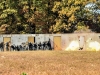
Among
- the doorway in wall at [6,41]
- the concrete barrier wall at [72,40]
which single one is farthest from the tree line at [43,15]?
the doorway in wall at [6,41]

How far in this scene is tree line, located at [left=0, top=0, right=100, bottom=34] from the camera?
193ft

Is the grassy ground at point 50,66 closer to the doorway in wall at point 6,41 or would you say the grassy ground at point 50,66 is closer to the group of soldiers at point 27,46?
the group of soldiers at point 27,46

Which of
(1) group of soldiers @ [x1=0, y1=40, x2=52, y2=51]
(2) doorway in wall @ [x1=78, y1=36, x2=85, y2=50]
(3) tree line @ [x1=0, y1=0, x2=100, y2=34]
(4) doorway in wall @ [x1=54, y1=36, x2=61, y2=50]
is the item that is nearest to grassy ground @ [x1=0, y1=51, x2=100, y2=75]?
(1) group of soldiers @ [x1=0, y1=40, x2=52, y2=51]

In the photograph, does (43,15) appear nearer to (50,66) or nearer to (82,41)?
(82,41)

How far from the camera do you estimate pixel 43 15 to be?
60.4 meters

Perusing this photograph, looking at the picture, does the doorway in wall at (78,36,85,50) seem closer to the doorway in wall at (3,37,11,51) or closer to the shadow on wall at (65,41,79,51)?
the shadow on wall at (65,41,79,51)

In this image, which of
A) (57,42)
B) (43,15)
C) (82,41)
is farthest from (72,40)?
(43,15)

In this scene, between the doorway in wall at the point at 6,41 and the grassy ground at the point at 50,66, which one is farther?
the doorway in wall at the point at 6,41

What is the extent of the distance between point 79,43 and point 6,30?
15.2 m

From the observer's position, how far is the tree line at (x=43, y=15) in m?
58.8

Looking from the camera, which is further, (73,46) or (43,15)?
(43,15)

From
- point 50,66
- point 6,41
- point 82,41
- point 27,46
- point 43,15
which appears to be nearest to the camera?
point 50,66

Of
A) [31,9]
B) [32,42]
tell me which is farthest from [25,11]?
[32,42]

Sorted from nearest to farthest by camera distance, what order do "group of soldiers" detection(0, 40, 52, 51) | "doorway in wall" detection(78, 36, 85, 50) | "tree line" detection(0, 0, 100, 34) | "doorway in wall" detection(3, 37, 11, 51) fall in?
"group of soldiers" detection(0, 40, 52, 51) → "doorway in wall" detection(78, 36, 85, 50) → "doorway in wall" detection(3, 37, 11, 51) → "tree line" detection(0, 0, 100, 34)
